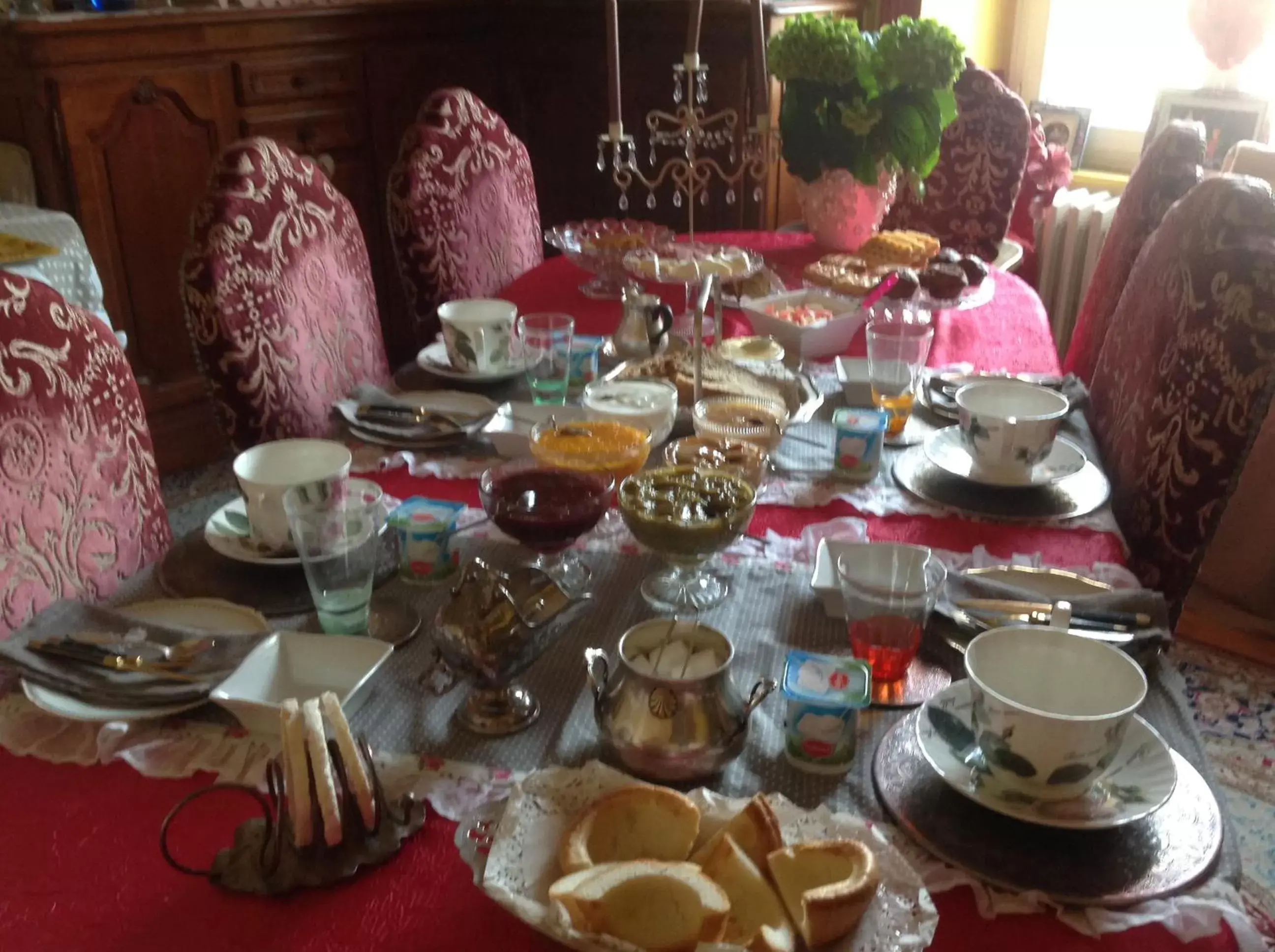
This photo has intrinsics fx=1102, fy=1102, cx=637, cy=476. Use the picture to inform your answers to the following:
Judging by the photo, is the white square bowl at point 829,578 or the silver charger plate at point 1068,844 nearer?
the silver charger plate at point 1068,844

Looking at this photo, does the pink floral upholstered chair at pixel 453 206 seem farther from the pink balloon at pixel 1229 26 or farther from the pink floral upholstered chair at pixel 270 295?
the pink balloon at pixel 1229 26

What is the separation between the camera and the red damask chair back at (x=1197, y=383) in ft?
3.77

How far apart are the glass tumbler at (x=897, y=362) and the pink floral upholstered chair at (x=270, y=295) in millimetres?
760

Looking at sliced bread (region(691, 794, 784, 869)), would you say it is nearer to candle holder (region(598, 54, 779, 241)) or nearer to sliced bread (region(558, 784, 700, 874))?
sliced bread (region(558, 784, 700, 874))

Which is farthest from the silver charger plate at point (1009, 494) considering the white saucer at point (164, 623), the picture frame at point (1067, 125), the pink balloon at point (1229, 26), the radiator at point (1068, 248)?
the picture frame at point (1067, 125)

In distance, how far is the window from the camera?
124 inches

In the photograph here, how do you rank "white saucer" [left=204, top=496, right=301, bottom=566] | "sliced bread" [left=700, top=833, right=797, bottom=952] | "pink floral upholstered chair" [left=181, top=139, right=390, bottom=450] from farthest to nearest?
"pink floral upholstered chair" [left=181, top=139, right=390, bottom=450] < "white saucer" [left=204, top=496, right=301, bottom=566] < "sliced bread" [left=700, top=833, right=797, bottom=952]

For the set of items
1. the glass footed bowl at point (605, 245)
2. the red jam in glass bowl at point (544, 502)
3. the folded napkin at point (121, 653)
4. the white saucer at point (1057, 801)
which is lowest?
the white saucer at point (1057, 801)

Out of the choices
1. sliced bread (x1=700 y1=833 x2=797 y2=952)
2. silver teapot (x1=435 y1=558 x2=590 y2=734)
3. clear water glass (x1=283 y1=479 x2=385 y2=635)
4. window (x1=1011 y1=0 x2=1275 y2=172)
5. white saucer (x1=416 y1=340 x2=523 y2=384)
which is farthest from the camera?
window (x1=1011 y1=0 x2=1275 y2=172)

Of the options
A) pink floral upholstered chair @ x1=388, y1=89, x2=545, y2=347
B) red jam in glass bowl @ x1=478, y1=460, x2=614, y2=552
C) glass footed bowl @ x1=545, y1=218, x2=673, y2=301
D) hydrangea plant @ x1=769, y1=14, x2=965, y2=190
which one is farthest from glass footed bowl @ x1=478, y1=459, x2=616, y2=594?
hydrangea plant @ x1=769, y1=14, x2=965, y2=190

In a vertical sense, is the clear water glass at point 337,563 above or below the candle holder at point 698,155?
below

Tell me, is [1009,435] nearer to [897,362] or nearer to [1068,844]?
[897,362]

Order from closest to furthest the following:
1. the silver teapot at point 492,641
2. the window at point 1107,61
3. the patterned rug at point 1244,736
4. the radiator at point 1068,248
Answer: the silver teapot at point 492,641 → the patterned rug at point 1244,736 → the radiator at point 1068,248 → the window at point 1107,61

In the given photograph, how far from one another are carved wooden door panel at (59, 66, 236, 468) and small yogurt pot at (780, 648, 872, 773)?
92.3 inches
